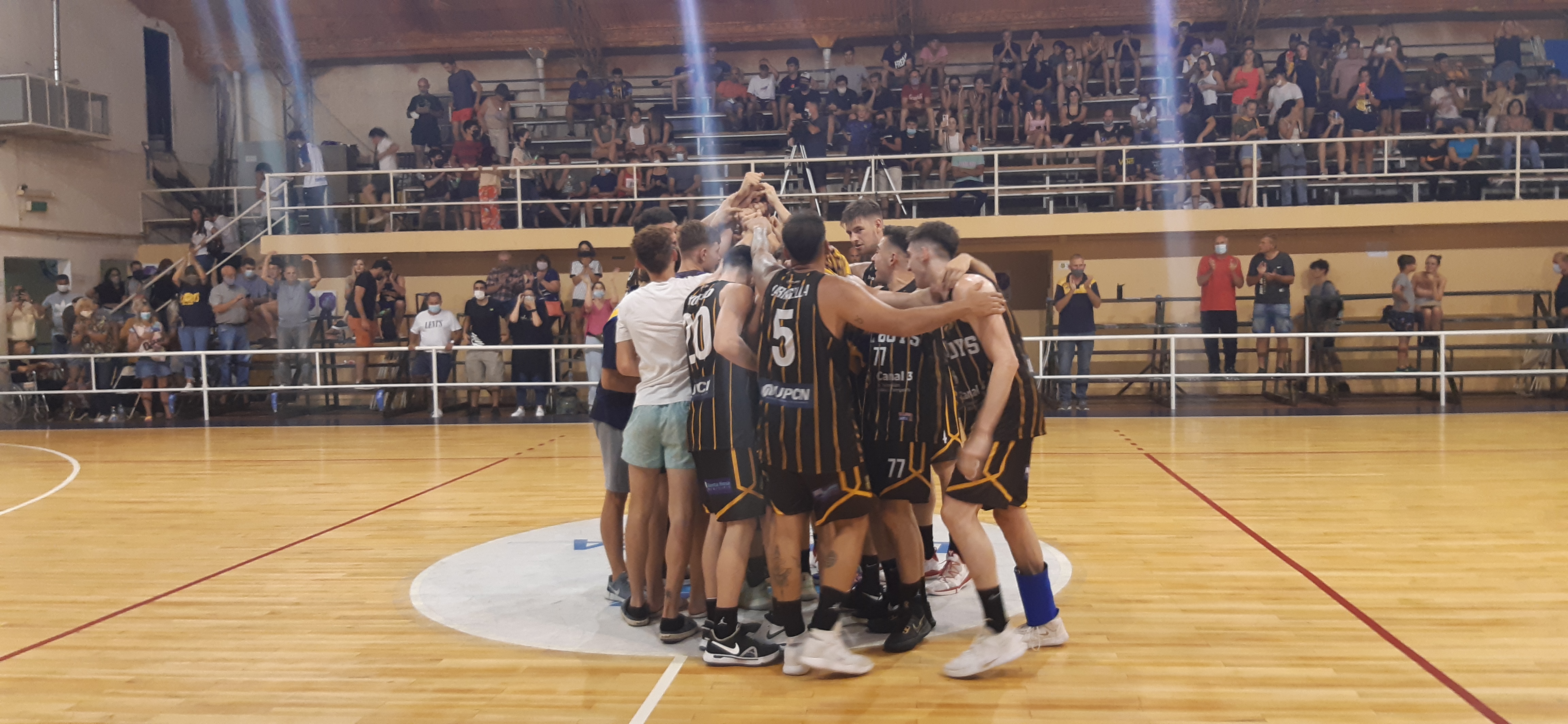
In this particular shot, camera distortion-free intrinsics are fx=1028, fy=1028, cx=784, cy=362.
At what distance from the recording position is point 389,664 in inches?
153

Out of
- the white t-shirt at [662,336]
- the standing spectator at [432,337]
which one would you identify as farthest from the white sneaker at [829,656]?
the standing spectator at [432,337]

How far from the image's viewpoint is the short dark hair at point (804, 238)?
3.62 meters

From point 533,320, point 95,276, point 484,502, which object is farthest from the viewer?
point 95,276

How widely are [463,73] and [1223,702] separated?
1715 centimetres

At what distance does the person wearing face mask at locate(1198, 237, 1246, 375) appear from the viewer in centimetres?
1273

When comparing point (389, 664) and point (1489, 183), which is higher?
point (1489, 183)

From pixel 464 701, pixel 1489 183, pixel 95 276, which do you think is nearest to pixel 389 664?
pixel 464 701

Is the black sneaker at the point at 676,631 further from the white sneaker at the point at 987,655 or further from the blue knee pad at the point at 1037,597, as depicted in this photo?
the blue knee pad at the point at 1037,597

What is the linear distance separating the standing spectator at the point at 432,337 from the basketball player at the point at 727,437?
30.0 feet

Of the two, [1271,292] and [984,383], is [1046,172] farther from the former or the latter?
[984,383]

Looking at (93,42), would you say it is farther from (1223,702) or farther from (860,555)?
(1223,702)

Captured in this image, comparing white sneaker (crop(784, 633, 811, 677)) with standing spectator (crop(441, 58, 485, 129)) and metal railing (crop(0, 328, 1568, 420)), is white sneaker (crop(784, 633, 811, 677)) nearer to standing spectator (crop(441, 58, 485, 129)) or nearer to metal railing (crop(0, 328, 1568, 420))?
metal railing (crop(0, 328, 1568, 420))

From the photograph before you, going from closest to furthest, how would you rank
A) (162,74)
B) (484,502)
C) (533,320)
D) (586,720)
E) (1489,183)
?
1. (586,720)
2. (484,502)
3. (533,320)
4. (1489,183)
5. (162,74)

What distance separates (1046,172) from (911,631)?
12133mm
